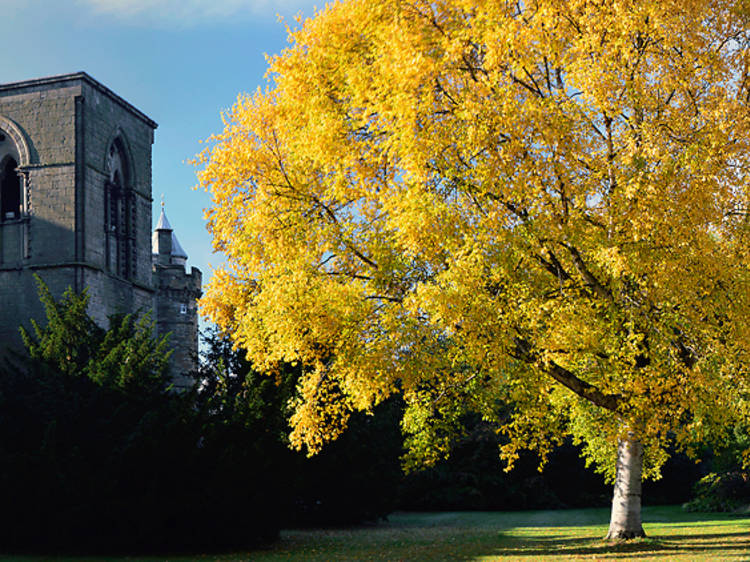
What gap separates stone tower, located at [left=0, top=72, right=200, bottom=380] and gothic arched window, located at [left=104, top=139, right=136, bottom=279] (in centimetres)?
6

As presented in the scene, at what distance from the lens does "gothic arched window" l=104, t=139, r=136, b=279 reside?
106ft

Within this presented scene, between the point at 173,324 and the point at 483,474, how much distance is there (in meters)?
17.0

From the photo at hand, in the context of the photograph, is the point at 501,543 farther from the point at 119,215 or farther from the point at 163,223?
the point at 163,223

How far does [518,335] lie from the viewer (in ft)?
44.7

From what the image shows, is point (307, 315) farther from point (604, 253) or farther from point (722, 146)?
point (722, 146)

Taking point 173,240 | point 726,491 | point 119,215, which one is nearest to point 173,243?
point 173,240

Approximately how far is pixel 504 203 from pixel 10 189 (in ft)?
79.6

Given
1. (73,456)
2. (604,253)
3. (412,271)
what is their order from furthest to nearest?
(73,456), (412,271), (604,253)

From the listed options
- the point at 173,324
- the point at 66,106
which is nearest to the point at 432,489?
the point at 173,324

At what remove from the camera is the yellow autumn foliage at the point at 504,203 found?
511 inches

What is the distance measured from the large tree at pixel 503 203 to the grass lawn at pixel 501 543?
7.95 feet

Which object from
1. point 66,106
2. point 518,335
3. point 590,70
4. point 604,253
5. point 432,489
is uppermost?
point 66,106

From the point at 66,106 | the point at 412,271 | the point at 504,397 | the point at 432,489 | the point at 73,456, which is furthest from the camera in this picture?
the point at 432,489

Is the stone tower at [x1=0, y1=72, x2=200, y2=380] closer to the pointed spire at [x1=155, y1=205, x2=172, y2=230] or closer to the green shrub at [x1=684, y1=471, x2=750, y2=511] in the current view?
the pointed spire at [x1=155, y1=205, x2=172, y2=230]
